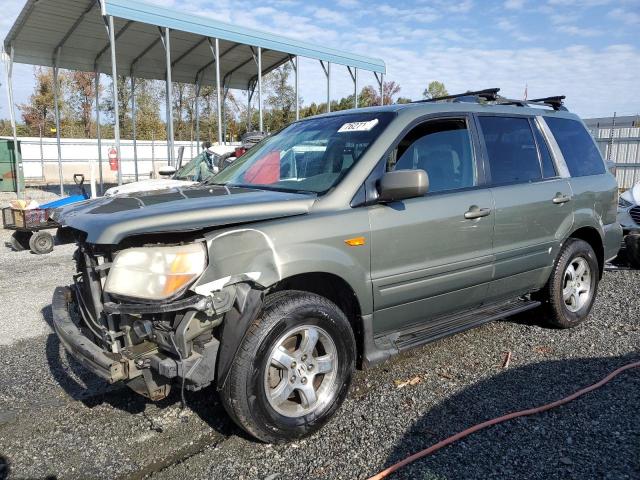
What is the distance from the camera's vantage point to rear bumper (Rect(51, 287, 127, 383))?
2.54 meters

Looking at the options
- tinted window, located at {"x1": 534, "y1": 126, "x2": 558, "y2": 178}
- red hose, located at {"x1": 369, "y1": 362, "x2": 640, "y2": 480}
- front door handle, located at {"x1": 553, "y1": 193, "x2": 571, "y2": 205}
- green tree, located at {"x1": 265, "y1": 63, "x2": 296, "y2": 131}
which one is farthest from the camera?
green tree, located at {"x1": 265, "y1": 63, "x2": 296, "y2": 131}

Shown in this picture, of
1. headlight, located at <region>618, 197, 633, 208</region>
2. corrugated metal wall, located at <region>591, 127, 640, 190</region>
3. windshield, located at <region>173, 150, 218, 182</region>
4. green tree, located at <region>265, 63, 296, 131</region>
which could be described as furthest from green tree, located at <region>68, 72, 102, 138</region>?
headlight, located at <region>618, 197, 633, 208</region>

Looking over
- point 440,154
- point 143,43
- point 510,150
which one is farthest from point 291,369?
point 143,43

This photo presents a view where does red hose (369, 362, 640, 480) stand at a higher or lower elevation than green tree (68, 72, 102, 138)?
lower

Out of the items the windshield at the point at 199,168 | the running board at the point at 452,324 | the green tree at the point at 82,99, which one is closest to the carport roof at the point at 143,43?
the windshield at the point at 199,168

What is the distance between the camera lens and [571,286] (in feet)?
15.8

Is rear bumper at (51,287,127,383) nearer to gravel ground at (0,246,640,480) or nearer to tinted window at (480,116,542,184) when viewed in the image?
gravel ground at (0,246,640,480)

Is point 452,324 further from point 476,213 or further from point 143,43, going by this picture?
point 143,43

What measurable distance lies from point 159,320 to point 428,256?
1811mm

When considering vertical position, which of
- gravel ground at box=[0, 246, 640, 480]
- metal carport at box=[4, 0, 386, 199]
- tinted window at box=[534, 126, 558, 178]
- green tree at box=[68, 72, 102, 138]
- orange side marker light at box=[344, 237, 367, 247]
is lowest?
gravel ground at box=[0, 246, 640, 480]

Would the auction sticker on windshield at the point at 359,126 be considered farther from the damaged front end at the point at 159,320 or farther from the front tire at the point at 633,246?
the front tire at the point at 633,246

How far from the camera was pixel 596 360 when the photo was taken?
160 inches

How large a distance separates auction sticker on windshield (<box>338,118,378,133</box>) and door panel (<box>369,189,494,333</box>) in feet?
2.01

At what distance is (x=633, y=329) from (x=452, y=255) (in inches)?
95.3
